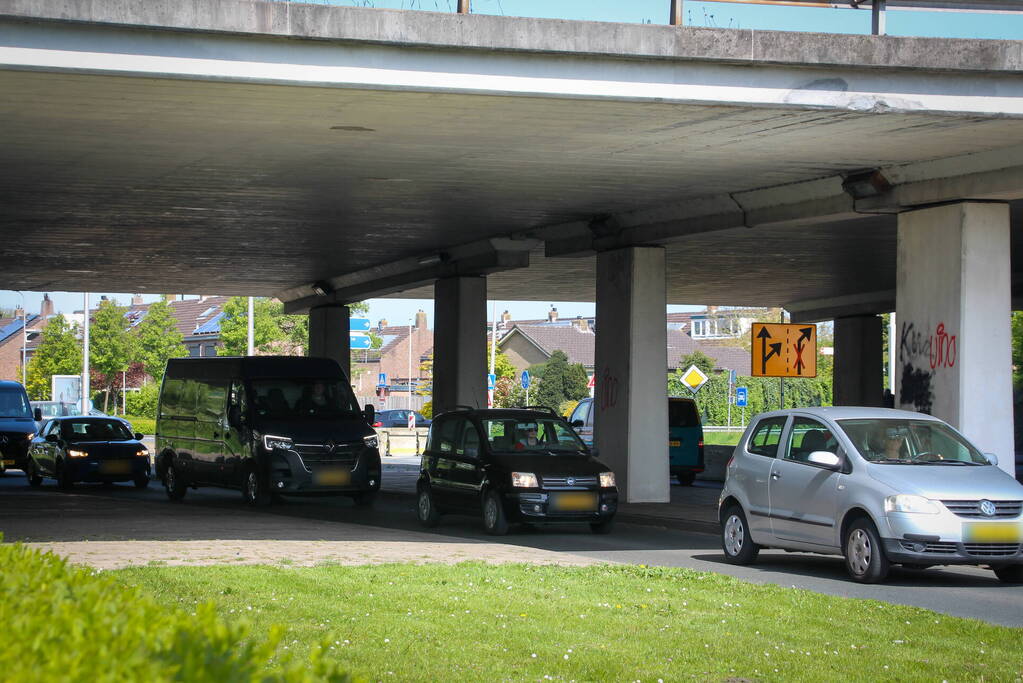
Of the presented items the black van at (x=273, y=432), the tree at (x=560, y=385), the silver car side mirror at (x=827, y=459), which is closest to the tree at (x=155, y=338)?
the tree at (x=560, y=385)

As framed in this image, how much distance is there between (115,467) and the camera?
2809 centimetres

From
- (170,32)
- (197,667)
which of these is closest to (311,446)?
(170,32)

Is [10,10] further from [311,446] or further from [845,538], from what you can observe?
[311,446]

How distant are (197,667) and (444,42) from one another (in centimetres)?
1024

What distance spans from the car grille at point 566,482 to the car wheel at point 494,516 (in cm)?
63

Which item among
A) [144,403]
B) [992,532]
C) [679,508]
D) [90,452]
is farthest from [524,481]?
[144,403]

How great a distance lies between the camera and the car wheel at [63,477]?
90.7 feet

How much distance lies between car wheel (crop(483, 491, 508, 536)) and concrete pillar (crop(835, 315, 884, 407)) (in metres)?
27.9

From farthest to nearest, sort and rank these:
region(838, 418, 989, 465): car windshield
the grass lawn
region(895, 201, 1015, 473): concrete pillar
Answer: region(895, 201, 1015, 473): concrete pillar → region(838, 418, 989, 465): car windshield → the grass lawn

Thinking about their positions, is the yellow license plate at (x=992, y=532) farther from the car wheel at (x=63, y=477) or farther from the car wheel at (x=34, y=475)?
the car wheel at (x=34, y=475)

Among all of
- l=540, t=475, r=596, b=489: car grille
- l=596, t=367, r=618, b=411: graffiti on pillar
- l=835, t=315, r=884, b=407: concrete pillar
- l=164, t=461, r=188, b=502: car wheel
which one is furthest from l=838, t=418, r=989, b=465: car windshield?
l=835, t=315, r=884, b=407: concrete pillar

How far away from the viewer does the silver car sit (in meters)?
12.1

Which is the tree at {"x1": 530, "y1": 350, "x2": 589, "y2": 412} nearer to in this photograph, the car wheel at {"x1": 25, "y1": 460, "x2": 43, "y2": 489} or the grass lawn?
the car wheel at {"x1": 25, "y1": 460, "x2": 43, "y2": 489}

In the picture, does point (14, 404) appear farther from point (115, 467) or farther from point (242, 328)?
point (242, 328)
